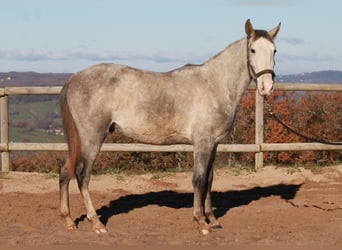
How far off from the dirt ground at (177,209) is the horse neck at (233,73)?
161cm

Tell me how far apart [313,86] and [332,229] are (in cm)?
431

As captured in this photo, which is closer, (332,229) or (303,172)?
(332,229)

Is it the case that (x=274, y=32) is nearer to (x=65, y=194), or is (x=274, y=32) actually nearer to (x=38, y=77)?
(x=65, y=194)

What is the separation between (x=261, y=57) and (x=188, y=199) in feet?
9.83

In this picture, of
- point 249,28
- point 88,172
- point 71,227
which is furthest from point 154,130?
point 249,28

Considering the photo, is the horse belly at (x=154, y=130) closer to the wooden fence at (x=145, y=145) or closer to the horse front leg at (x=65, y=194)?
the horse front leg at (x=65, y=194)

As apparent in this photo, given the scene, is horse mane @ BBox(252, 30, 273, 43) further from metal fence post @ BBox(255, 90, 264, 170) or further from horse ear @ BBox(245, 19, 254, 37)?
metal fence post @ BBox(255, 90, 264, 170)

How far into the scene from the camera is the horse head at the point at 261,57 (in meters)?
5.95

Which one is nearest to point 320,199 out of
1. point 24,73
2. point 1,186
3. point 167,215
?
point 167,215

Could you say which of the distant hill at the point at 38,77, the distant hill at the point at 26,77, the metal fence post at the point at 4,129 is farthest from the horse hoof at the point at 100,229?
the distant hill at the point at 26,77

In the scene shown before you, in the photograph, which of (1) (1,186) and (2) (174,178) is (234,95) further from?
(1) (1,186)

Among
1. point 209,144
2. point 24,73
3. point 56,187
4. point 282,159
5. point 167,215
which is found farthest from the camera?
point 24,73

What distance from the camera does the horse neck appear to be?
6.48m

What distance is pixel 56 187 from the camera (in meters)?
9.03
